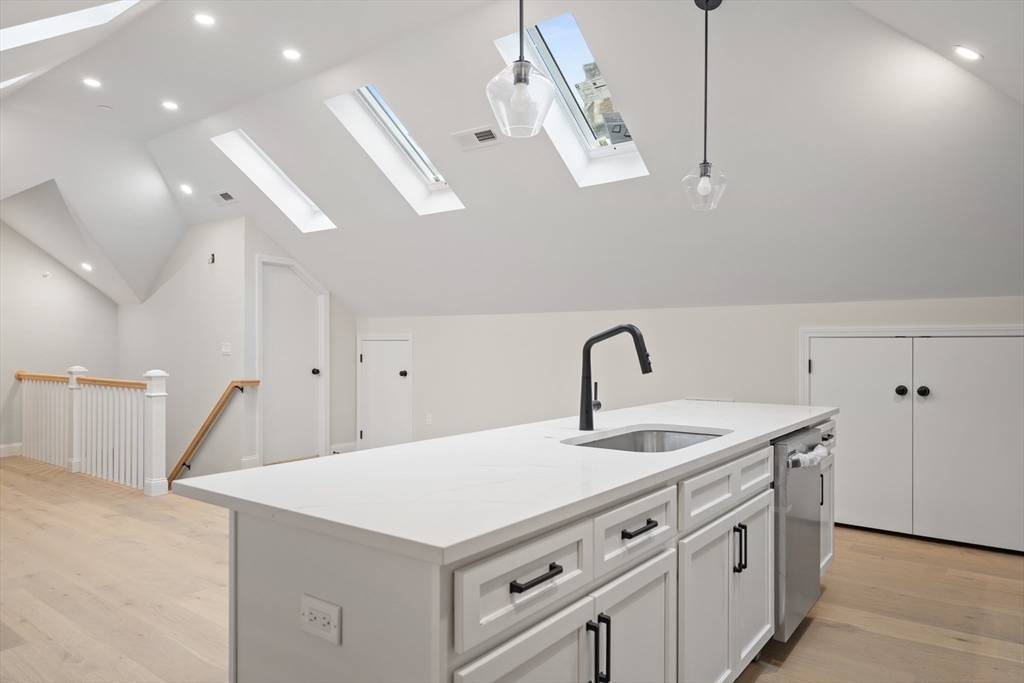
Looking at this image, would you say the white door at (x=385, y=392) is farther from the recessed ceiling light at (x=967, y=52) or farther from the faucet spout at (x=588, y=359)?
the recessed ceiling light at (x=967, y=52)

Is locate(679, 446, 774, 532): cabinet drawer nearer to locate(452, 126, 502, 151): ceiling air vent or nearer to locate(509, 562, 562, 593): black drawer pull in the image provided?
locate(509, 562, 562, 593): black drawer pull

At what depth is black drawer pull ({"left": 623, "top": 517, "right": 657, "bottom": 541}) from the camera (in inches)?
58.7

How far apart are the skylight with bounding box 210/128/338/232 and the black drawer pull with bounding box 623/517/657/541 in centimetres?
459

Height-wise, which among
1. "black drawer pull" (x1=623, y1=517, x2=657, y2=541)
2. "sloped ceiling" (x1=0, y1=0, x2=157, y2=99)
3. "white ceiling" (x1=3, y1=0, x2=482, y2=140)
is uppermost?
"white ceiling" (x1=3, y1=0, x2=482, y2=140)

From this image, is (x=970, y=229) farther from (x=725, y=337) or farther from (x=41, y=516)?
(x=41, y=516)

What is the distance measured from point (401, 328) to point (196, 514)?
2.56 metres

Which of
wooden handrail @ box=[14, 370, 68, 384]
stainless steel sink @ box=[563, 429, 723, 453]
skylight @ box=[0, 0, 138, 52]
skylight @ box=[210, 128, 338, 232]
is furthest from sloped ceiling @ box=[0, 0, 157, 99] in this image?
wooden handrail @ box=[14, 370, 68, 384]

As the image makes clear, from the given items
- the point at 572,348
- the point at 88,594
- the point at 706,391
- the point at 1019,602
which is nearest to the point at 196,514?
the point at 88,594

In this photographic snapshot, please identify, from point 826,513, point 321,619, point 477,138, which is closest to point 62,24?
point 477,138

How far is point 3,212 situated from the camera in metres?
6.36

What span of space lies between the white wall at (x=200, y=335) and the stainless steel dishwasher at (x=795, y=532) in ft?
15.7

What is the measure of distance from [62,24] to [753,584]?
3.80 m

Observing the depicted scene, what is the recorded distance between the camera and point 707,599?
1865 millimetres

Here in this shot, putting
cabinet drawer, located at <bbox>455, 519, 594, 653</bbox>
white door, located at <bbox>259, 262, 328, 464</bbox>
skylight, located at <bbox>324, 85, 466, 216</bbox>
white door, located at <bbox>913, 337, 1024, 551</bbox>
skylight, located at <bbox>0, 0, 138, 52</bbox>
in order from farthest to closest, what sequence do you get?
white door, located at <bbox>259, 262, 328, 464</bbox>, skylight, located at <bbox>324, 85, 466, 216</bbox>, white door, located at <bbox>913, 337, 1024, 551</bbox>, skylight, located at <bbox>0, 0, 138, 52</bbox>, cabinet drawer, located at <bbox>455, 519, 594, 653</bbox>
